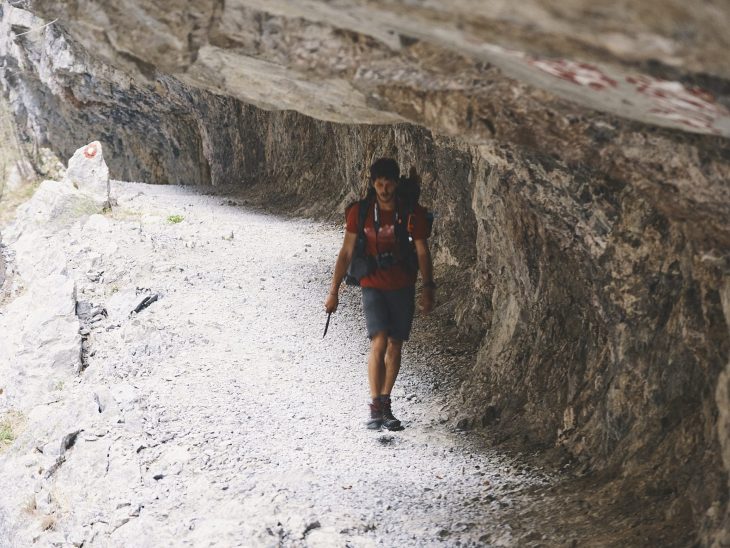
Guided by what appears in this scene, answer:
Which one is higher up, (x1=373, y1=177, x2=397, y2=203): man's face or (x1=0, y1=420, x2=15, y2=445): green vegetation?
(x1=373, y1=177, x2=397, y2=203): man's face

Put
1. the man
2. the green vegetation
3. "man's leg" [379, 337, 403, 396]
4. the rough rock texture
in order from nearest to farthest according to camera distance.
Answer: the rough rock texture → the man → "man's leg" [379, 337, 403, 396] → the green vegetation

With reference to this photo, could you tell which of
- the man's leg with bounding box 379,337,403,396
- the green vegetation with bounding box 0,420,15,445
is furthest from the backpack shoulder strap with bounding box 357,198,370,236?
the green vegetation with bounding box 0,420,15,445

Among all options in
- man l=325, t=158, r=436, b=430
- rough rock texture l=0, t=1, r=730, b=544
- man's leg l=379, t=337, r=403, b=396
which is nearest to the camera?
rough rock texture l=0, t=1, r=730, b=544

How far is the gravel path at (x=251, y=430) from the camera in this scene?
17.2ft

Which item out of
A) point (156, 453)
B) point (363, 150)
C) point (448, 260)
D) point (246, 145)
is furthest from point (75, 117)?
point (156, 453)

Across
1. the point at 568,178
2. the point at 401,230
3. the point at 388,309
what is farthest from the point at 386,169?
the point at 568,178

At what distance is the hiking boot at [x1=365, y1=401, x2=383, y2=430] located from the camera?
6398 mm

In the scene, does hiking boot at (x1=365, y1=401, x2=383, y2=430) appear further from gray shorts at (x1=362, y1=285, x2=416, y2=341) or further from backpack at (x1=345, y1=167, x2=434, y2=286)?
backpack at (x1=345, y1=167, x2=434, y2=286)

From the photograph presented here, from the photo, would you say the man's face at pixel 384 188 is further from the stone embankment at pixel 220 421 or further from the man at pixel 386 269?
the stone embankment at pixel 220 421

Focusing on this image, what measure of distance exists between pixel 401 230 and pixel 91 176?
9.83 m

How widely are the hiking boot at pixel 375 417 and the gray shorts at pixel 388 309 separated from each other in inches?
26.8

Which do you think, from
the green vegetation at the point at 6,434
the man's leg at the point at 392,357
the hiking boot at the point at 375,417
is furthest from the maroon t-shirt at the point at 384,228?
the green vegetation at the point at 6,434

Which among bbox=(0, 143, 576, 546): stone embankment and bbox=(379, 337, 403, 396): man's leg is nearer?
bbox=(0, 143, 576, 546): stone embankment

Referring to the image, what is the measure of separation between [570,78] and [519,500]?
Answer: 294 cm
